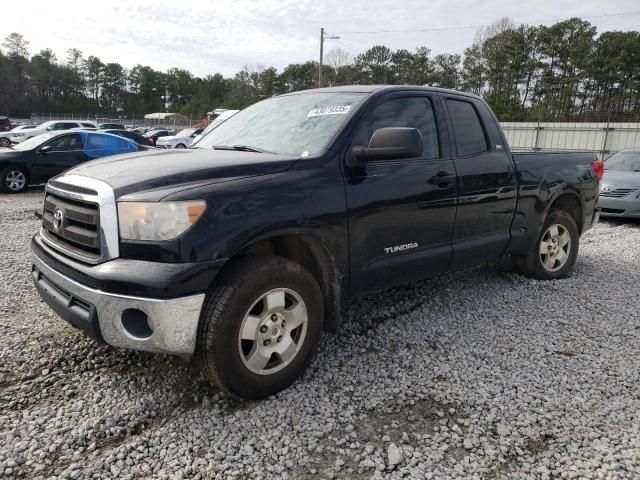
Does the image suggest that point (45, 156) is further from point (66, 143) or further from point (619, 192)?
point (619, 192)

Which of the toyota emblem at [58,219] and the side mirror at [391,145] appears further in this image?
the side mirror at [391,145]

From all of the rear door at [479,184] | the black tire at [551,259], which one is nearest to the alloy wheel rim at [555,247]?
the black tire at [551,259]

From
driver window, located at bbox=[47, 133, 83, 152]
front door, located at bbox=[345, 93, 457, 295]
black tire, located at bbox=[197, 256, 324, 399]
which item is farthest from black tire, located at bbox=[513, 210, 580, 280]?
driver window, located at bbox=[47, 133, 83, 152]

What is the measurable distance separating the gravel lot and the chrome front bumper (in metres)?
0.45

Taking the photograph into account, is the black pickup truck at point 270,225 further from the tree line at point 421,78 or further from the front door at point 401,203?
the tree line at point 421,78

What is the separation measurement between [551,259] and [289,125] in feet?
10.7

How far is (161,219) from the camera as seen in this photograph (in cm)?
243

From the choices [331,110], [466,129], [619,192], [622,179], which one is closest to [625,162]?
[622,179]

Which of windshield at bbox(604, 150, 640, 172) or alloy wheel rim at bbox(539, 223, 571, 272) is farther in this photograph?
windshield at bbox(604, 150, 640, 172)

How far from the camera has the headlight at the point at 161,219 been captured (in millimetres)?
2424

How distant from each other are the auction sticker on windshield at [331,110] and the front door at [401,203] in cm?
15

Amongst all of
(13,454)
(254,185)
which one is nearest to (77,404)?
(13,454)

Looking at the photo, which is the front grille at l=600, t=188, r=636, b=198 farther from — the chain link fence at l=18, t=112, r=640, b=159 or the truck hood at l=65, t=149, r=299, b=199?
the chain link fence at l=18, t=112, r=640, b=159

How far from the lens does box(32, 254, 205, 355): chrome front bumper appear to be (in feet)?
7.80
